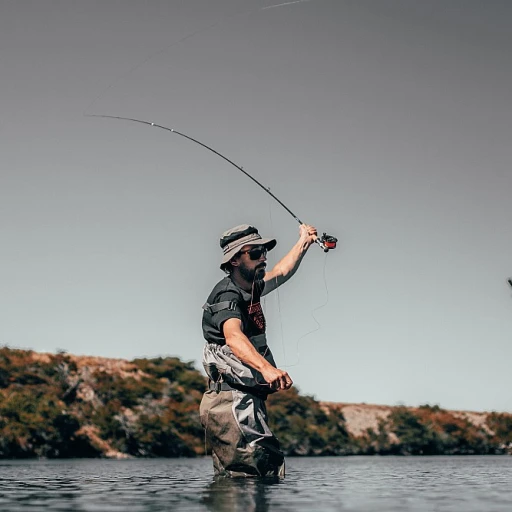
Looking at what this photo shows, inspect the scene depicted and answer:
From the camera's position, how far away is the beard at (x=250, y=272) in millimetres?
9555

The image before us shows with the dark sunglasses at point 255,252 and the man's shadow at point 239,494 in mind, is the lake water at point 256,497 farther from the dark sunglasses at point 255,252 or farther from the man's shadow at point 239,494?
the dark sunglasses at point 255,252

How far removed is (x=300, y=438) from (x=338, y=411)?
10.2m

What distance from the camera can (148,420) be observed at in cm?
5397

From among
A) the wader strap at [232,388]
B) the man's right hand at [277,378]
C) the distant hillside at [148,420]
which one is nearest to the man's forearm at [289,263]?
the wader strap at [232,388]

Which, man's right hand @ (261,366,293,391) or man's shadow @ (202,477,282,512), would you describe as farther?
man's right hand @ (261,366,293,391)

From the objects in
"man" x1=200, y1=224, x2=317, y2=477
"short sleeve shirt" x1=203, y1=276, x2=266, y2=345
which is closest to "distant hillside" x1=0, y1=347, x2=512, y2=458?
"man" x1=200, y1=224, x2=317, y2=477

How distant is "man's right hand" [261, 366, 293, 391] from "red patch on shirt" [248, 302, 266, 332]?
3.43 feet

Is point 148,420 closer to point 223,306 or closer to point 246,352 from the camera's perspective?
point 223,306

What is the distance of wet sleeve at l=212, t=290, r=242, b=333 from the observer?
8984 mm

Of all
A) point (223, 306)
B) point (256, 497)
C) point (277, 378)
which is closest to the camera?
point (256, 497)

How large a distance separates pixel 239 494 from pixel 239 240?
277 centimetres

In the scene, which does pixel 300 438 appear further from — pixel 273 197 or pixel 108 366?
pixel 273 197

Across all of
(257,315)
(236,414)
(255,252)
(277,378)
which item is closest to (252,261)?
(255,252)

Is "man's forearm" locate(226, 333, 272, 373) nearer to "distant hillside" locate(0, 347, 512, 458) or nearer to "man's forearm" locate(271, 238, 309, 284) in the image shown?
"man's forearm" locate(271, 238, 309, 284)
